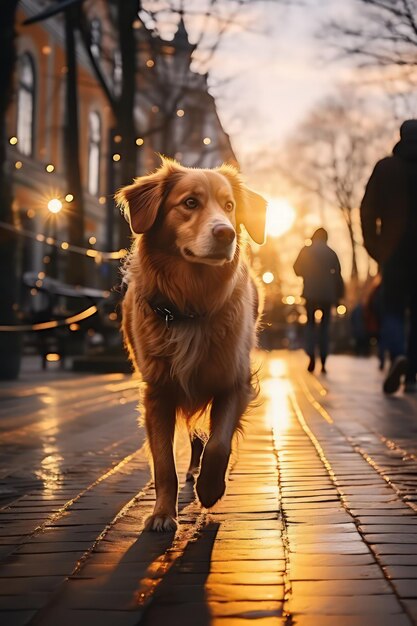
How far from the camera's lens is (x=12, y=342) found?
15.2 m

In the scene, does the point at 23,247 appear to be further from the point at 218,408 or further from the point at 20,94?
the point at 218,408

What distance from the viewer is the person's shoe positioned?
433 inches

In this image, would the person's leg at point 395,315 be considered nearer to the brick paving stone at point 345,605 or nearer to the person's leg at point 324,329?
the person's leg at point 324,329

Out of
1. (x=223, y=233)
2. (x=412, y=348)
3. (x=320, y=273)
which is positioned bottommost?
(x=412, y=348)

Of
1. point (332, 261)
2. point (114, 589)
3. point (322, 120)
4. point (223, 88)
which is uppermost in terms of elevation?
point (322, 120)

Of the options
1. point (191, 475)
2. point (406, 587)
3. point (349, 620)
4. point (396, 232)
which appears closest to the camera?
point (349, 620)

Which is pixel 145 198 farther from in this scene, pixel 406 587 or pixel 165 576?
pixel 406 587

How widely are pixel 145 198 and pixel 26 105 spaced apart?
33.2 metres

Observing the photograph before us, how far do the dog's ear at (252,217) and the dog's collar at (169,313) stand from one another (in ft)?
1.86

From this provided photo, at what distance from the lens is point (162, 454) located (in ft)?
15.5

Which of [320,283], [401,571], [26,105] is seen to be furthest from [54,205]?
[26,105]

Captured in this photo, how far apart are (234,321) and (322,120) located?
50.2m

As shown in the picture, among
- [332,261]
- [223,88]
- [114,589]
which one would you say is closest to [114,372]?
[332,261]

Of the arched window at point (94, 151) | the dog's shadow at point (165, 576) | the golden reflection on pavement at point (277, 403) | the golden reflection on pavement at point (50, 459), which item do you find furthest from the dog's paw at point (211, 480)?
the arched window at point (94, 151)
